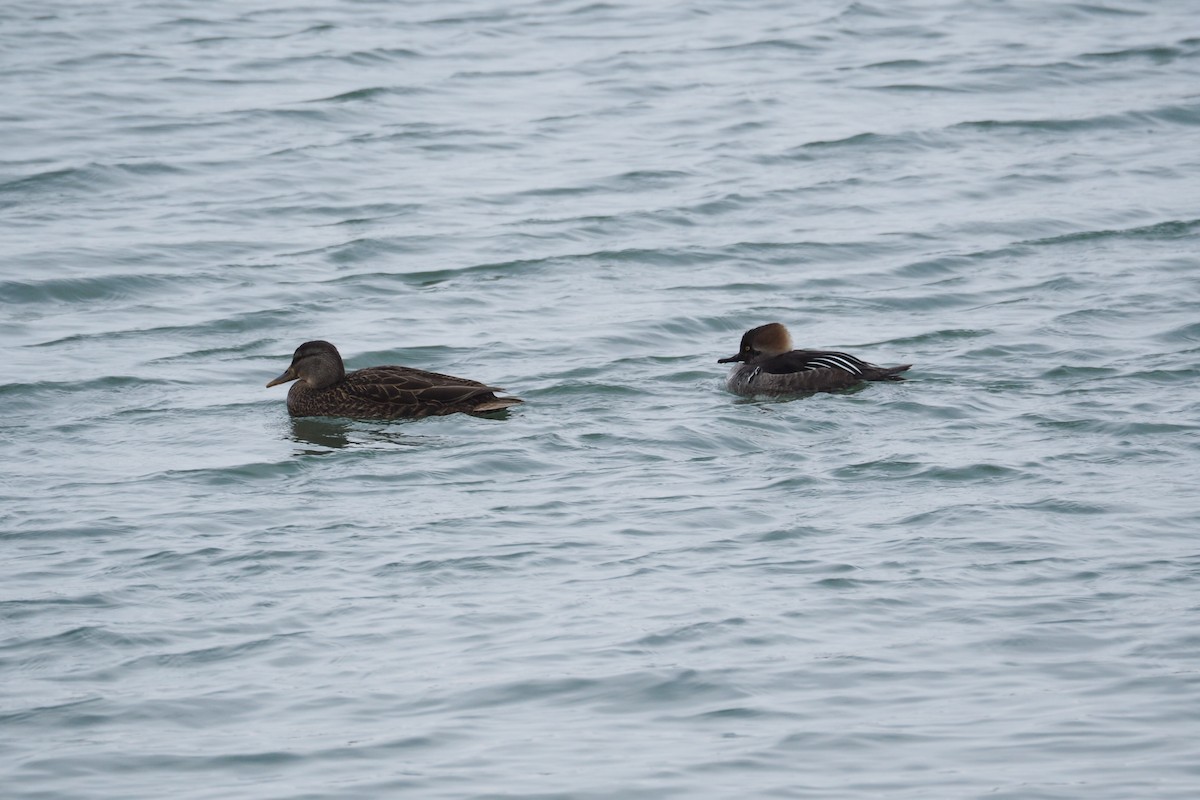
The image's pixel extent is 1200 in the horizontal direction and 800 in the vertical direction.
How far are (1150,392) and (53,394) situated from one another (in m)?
6.86

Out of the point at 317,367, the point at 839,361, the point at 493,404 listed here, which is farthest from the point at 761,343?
the point at 317,367

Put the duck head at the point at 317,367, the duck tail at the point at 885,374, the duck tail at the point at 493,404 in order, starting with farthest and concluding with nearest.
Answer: the duck head at the point at 317,367 → the duck tail at the point at 885,374 → the duck tail at the point at 493,404

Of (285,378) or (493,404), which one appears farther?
(285,378)

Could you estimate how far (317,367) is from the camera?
12141 mm

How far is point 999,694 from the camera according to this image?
7492 mm

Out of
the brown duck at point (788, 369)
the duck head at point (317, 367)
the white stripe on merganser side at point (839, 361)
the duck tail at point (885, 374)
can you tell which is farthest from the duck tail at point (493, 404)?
the duck tail at point (885, 374)

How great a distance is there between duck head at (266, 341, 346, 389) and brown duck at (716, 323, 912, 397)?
8.35 ft

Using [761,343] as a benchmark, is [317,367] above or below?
above

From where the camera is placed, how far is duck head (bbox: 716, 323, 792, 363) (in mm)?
12547

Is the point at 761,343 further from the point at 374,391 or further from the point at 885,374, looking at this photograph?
the point at 374,391

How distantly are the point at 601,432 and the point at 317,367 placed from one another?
82.3 inches

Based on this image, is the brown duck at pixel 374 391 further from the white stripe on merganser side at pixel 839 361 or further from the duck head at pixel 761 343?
the white stripe on merganser side at pixel 839 361

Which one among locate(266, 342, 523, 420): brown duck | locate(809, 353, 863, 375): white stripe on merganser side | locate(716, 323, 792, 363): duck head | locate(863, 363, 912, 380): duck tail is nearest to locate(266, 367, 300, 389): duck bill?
locate(266, 342, 523, 420): brown duck

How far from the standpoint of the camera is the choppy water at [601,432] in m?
7.31
